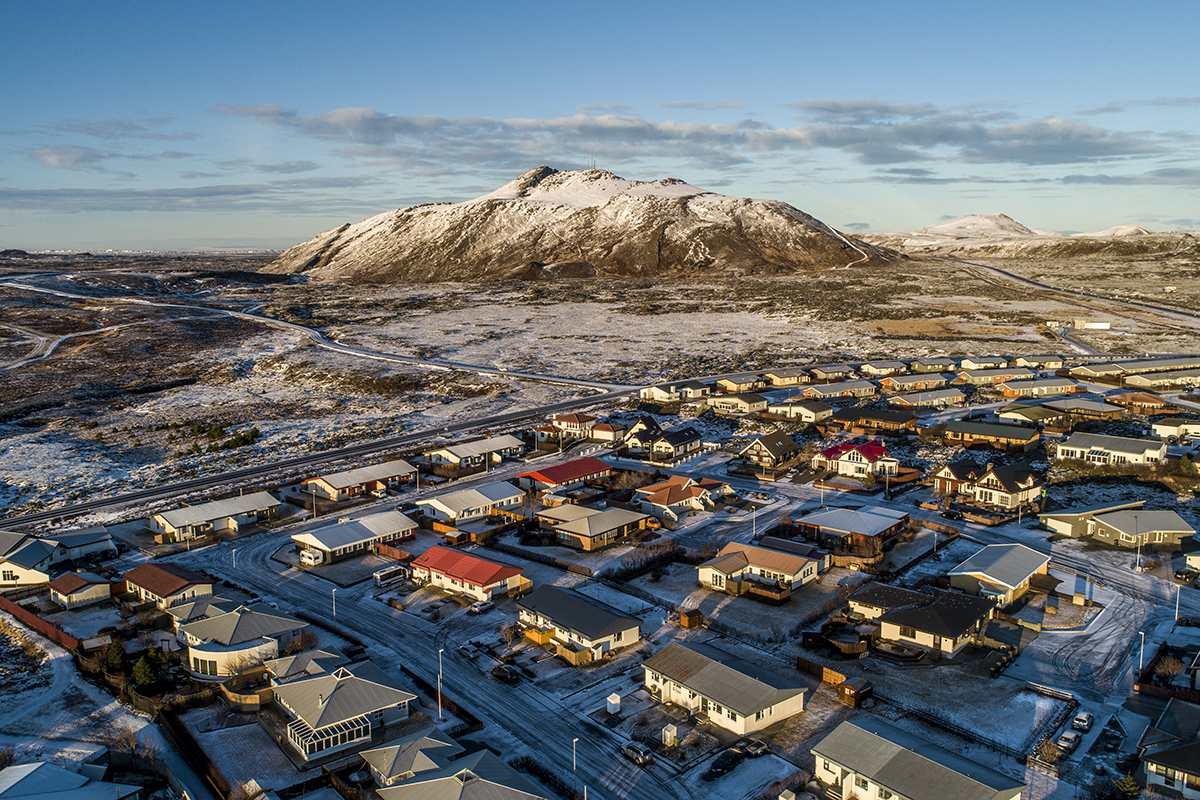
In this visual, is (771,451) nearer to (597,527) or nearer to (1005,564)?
(597,527)

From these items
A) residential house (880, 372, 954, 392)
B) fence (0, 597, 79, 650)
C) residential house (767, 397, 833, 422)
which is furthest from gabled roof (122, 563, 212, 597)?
residential house (880, 372, 954, 392)

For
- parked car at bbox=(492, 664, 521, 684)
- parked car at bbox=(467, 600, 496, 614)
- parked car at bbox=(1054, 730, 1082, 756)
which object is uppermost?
parked car at bbox=(1054, 730, 1082, 756)

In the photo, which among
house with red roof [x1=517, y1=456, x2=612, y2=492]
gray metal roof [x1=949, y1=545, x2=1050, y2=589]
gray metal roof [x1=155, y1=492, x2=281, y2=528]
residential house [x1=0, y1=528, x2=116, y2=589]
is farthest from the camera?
house with red roof [x1=517, y1=456, x2=612, y2=492]

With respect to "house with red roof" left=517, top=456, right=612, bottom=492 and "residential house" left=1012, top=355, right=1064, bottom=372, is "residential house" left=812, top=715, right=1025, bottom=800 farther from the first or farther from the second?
"residential house" left=1012, top=355, right=1064, bottom=372

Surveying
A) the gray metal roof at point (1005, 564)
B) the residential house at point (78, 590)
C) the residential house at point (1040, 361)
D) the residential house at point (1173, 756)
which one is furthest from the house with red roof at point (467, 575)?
the residential house at point (1040, 361)

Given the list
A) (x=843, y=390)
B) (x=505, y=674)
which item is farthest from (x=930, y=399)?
(x=505, y=674)

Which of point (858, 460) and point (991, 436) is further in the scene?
point (991, 436)
